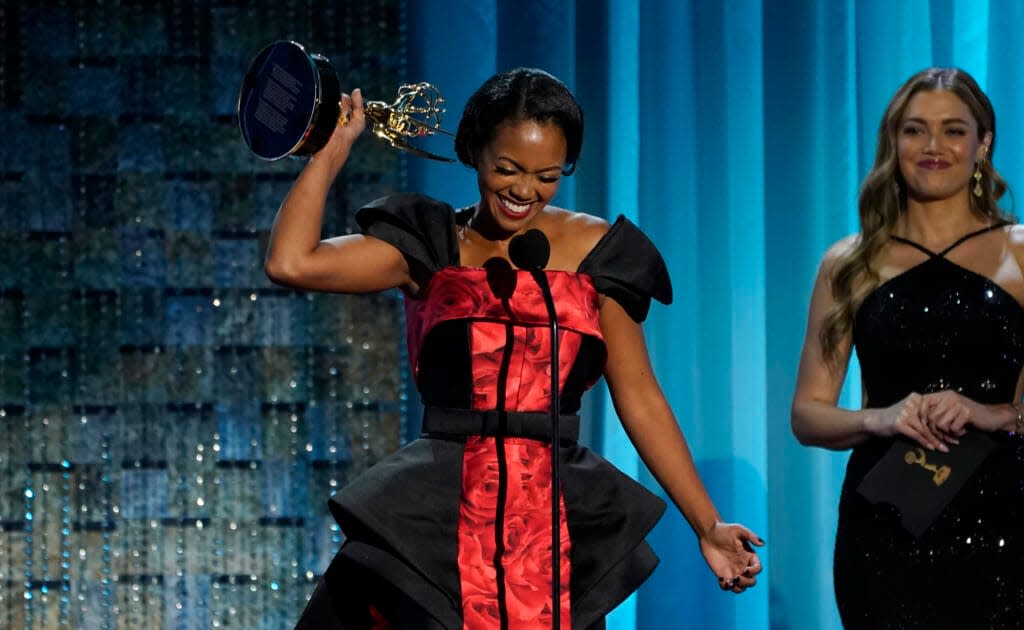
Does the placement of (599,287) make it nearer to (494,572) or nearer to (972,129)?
(494,572)

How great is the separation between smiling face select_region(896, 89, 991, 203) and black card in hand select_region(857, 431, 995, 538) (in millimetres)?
470

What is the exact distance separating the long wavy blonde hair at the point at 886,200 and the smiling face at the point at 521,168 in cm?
83

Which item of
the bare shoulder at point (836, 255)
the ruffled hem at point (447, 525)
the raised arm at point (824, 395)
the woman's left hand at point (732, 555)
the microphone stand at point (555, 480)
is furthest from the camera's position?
the bare shoulder at point (836, 255)

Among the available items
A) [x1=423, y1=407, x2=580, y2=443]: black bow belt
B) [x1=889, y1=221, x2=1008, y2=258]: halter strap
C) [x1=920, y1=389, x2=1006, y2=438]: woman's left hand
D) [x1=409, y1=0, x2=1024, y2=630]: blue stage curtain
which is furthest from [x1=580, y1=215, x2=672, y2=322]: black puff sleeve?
[x1=409, y1=0, x2=1024, y2=630]: blue stage curtain

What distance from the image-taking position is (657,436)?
2068mm

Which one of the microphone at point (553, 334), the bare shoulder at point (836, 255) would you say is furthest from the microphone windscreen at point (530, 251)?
the bare shoulder at point (836, 255)

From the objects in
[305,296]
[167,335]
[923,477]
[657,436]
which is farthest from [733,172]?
[657,436]

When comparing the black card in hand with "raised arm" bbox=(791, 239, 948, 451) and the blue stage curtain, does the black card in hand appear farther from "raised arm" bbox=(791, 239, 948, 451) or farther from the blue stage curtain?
the blue stage curtain

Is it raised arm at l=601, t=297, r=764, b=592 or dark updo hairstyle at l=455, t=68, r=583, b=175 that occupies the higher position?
dark updo hairstyle at l=455, t=68, r=583, b=175

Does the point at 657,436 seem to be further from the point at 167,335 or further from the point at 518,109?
the point at 167,335

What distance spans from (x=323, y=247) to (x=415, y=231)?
15 centimetres

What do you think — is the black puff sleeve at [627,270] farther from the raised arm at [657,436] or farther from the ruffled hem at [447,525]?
the ruffled hem at [447,525]

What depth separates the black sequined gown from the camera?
243cm

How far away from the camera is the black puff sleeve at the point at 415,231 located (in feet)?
6.61
